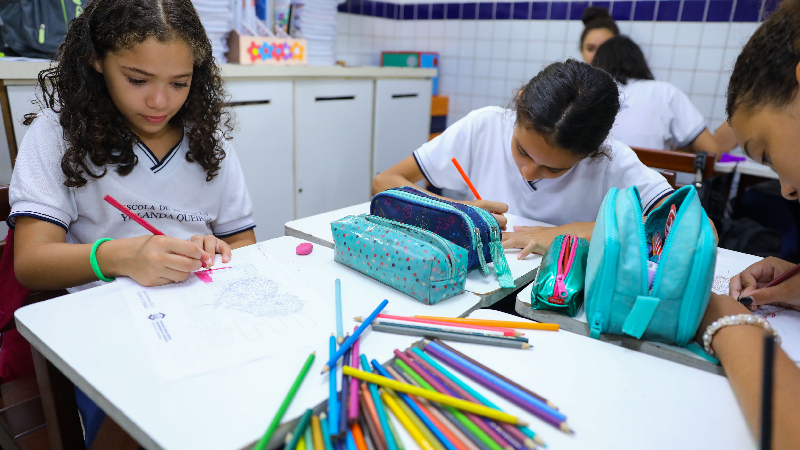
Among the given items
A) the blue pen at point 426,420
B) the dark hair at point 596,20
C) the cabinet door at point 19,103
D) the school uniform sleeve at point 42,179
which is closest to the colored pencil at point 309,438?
the blue pen at point 426,420

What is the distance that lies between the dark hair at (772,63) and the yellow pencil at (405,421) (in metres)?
0.67

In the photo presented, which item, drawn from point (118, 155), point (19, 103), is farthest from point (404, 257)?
point (19, 103)

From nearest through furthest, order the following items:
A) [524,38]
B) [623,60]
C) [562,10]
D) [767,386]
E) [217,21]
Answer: [767,386] < [217,21] < [623,60] < [562,10] < [524,38]

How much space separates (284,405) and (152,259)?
16.8 inches

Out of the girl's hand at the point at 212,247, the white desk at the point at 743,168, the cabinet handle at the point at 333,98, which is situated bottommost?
the white desk at the point at 743,168

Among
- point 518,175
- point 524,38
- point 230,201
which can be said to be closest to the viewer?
point 230,201

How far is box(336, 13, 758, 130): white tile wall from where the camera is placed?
2.76m

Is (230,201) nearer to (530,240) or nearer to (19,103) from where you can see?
(530,240)

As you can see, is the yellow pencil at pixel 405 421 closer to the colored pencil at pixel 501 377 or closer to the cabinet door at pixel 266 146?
the colored pencil at pixel 501 377

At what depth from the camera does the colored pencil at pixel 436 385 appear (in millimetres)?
525

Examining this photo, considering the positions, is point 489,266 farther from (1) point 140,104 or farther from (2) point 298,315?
(1) point 140,104

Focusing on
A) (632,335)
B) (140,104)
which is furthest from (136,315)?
(632,335)

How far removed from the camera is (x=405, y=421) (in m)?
0.55

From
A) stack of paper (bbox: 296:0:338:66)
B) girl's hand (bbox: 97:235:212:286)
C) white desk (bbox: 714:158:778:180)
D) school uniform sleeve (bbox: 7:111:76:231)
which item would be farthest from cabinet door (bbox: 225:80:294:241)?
white desk (bbox: 714:158:778:180)
